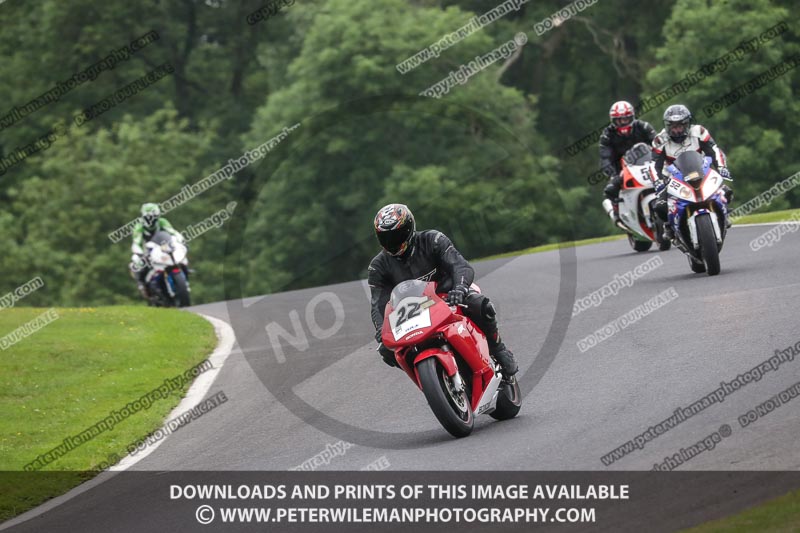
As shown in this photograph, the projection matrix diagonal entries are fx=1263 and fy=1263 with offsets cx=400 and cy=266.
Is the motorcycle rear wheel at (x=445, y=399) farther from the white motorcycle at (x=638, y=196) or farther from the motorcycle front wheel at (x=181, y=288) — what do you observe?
the motorcycle front wheel at (x=181, y=288)

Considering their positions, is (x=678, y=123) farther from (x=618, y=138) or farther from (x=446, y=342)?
(x=446, y=342)

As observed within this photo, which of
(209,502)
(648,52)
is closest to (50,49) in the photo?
(648,52)

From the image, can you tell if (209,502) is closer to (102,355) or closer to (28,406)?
(28,406)

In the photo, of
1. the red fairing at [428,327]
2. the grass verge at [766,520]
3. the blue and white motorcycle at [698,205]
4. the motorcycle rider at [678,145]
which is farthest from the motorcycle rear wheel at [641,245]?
the grass verge at [766,520]

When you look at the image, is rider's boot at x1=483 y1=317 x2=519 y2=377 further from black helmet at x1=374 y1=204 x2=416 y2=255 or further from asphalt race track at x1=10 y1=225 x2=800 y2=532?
black helmet at x1=374 y1=204 x2=416 y2=255

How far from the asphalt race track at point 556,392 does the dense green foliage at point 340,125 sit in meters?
25.5

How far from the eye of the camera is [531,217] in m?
44.4

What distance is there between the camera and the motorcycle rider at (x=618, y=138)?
1992 cm

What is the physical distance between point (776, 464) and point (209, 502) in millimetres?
3939

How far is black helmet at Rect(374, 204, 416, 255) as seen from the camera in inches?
375

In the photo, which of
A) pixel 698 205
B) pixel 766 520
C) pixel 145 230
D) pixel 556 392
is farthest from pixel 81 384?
pixel 766 520

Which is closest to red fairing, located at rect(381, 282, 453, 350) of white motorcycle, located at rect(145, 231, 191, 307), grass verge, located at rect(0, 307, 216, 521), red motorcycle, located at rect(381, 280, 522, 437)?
red motorcycle, located at rect(381, 280, 522, 437)

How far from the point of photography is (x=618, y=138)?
2014 cm

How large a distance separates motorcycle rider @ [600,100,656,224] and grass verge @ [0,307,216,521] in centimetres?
678
